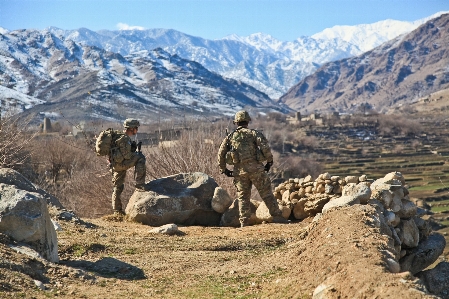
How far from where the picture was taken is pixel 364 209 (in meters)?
8.41

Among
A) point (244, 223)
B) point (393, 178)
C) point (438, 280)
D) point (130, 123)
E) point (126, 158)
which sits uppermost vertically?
point (130, 123)

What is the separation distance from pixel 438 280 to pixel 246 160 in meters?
4.45

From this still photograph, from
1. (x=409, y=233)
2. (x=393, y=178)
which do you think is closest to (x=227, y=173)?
(x=393, y=178)

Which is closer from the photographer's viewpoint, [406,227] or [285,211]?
[406,227]

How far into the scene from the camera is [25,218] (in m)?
7.20

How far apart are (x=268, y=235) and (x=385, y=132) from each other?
121 meters

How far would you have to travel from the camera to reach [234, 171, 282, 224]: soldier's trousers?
39.5ft

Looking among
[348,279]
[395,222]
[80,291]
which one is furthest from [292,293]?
[395,222]

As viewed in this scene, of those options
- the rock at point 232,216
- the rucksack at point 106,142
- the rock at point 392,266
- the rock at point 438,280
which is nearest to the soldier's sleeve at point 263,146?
the rock at point 232,216

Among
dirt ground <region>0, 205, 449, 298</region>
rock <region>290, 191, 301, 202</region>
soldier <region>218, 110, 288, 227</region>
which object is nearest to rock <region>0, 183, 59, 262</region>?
dirt ground <region>0, 205, 449, 298</region>

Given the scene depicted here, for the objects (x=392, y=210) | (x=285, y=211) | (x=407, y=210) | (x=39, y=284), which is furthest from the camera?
(x=285, y=211)

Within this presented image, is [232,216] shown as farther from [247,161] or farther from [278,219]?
[247,161]

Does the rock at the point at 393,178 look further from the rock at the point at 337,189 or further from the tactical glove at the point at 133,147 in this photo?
the tactical glove at the point at 133,147

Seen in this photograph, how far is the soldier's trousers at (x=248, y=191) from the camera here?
1203 cm
